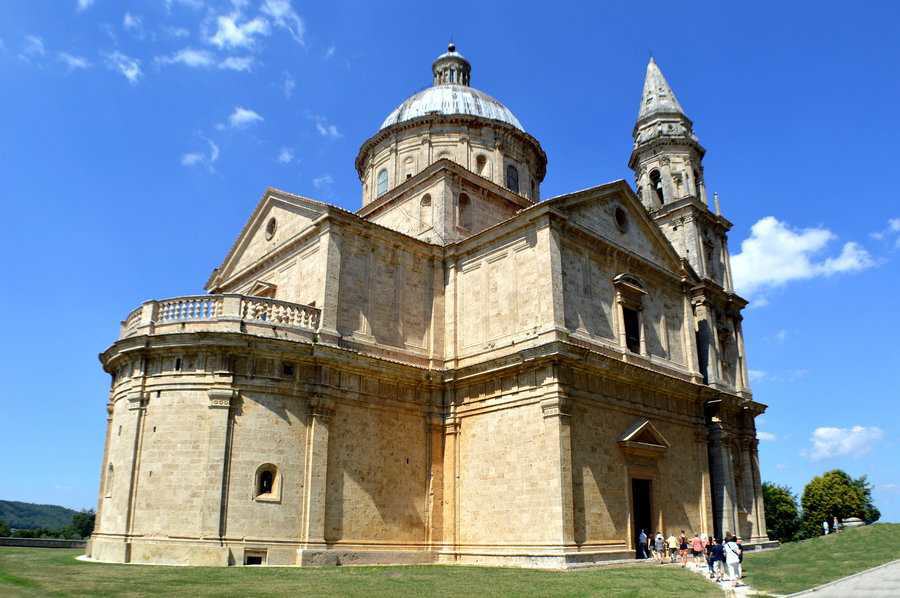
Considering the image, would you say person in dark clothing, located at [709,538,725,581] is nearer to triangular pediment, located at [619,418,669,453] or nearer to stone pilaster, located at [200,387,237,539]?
triangular pediment, located at [619,418,669,453]

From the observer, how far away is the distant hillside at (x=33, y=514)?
112 meters

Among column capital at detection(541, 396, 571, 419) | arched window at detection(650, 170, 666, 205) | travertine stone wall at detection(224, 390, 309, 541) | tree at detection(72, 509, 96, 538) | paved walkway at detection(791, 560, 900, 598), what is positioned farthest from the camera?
tree at detection(72, 509, 96, 538)

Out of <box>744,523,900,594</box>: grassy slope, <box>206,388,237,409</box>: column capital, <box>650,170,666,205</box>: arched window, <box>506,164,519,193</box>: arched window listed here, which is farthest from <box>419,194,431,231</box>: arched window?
<box>744,523,900,594</box>: grassy slope

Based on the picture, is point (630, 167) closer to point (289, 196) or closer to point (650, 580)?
point (289, 196)

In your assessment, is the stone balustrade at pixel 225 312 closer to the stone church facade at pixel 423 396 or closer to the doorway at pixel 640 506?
the stone church facade at pixel 423 396

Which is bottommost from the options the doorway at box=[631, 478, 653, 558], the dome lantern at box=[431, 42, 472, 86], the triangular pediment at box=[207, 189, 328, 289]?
the doorway at box=[631, 478, 653, 558]

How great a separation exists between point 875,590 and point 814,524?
49661mm

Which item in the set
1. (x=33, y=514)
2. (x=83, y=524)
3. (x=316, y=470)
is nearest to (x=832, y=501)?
(x=316, y=470)

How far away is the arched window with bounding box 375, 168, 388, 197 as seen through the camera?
32.2 meters

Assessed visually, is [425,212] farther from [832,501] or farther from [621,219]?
[832,501]

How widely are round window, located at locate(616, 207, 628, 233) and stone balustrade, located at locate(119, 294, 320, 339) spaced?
1120cm

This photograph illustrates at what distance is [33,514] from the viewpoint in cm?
12038

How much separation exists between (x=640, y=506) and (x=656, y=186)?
17.8 m

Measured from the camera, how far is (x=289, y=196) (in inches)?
964
